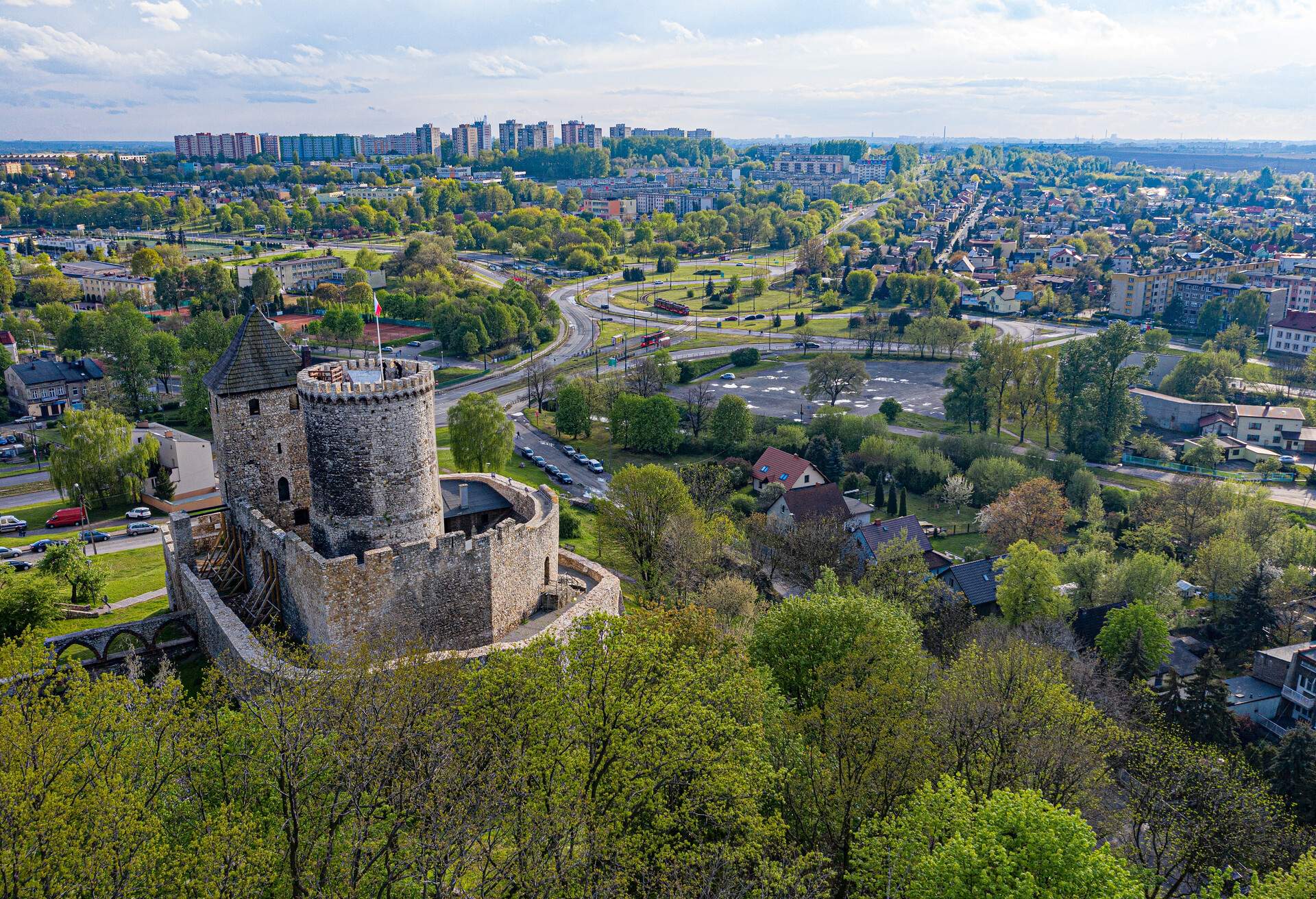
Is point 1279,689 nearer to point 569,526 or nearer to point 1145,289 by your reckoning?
point 569,526

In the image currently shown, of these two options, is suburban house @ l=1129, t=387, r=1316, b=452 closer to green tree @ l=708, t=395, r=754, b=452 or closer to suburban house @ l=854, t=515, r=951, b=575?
suburban house @ l=854, t=515, r=951, b=575

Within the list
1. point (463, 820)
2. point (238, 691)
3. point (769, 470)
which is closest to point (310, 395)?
point (238, 691)

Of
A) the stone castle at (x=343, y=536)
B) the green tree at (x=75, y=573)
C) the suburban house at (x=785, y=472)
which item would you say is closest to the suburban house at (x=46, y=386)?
the green tree at (x=75, y=573)

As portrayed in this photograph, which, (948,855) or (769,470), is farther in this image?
Result: (769,470)

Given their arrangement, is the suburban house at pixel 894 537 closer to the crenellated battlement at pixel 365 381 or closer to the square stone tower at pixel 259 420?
the crenellated battlement at pixel 365 381

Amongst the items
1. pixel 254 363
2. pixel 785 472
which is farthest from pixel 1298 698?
pixel 254 363

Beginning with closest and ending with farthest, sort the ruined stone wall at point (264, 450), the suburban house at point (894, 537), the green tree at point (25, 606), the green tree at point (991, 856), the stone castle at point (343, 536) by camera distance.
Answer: the green tree at point (991, 856), the stone castle at point (343, 536), the green tree at point (25, 606), the ruined stone wall at point (264, 450), the suburban house at point (894, 537)

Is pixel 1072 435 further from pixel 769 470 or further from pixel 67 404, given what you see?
pixel 67 404
